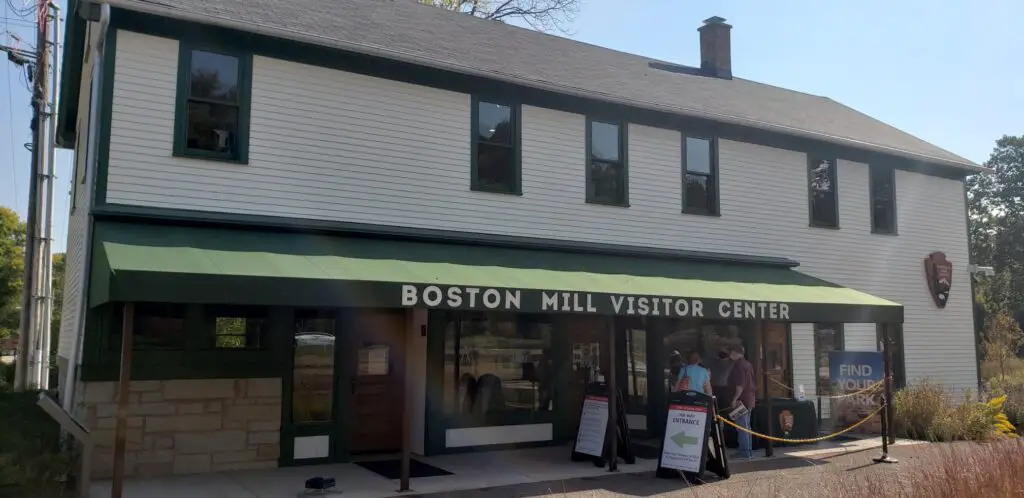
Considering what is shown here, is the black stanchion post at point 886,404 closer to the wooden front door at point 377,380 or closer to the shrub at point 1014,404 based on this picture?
the shrub at point 1014,404

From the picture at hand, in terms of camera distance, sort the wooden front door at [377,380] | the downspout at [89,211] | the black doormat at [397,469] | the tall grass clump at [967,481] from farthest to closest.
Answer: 1. the wooden front door at [377,380]
2. the black doormat at [397,469]
3. the downspout at [89,211]
4. the tall grass clump at [967,481]

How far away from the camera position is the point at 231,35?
10219mm

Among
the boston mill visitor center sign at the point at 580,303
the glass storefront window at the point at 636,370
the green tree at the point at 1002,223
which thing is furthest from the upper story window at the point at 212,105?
the green tree at the point at 1002,223

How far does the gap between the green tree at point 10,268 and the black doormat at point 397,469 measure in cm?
3464

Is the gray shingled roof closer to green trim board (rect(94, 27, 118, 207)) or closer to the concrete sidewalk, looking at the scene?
green trim board (rect(94, 27, 118, 207))

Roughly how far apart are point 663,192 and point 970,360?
9403 mm

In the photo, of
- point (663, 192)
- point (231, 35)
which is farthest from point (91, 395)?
point (663, 192)

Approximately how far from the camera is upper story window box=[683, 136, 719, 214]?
1434 cm

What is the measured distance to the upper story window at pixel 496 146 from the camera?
1218 cm

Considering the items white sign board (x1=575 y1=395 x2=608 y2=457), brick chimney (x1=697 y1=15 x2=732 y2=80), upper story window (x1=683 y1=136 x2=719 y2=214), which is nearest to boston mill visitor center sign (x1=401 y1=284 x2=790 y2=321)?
white sign board (x1=575 y1=395 x2=608 y2=457)

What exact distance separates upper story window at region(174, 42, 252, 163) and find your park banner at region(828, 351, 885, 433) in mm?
10351

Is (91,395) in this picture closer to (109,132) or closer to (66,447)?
(66,447)

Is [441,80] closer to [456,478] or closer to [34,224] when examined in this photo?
[456,478]

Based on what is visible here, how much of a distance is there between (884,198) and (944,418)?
508cm
